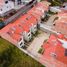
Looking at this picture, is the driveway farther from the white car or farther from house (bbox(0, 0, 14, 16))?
the white car

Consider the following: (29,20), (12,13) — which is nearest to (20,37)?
(29,20)

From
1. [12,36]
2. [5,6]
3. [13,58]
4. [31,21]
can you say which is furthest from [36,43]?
[5,6]

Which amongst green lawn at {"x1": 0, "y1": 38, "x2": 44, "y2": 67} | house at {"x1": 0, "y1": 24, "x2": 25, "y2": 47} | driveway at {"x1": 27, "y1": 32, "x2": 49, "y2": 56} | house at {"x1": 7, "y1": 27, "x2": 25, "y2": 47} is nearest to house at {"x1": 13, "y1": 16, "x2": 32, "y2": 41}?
house at {"x1": 7, "y1": 27, "x2": 25, "y2": 47}

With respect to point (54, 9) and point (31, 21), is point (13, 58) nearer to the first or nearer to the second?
point (31, 21)

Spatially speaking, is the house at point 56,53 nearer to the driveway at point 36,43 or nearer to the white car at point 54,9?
the driveway at point 36,43

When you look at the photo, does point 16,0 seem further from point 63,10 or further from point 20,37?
point 20,37
